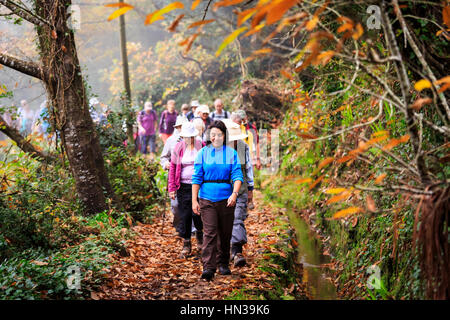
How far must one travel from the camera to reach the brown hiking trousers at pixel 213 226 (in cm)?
604

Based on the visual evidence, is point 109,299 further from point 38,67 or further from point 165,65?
point 165,65

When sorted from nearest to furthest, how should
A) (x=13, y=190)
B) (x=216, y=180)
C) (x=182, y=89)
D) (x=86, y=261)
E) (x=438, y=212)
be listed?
(x=438, y=212)
(x=86, y=261)
(x=216, y=180)
(x=13, y=190)
(x=182, y=89)

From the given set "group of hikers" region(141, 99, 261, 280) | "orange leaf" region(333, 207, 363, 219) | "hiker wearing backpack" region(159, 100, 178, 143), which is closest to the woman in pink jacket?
"group of hikers" region(141, 99, 261, 280)

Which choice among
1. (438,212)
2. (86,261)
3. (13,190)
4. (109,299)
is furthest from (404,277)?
(13,190)

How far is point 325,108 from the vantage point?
966 cm

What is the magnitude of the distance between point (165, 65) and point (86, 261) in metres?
22.9

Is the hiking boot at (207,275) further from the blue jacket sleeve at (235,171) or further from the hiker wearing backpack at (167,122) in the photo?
the hiker wearing backpack at (167,122)

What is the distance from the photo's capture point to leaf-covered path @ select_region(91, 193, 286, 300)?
18.4 feet

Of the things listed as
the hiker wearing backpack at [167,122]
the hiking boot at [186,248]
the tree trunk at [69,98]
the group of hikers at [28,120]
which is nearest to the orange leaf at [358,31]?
the hiking boot at [186,248]

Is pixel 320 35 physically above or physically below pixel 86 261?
above

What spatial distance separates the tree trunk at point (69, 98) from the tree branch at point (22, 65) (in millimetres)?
122

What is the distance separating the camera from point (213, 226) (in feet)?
19.8

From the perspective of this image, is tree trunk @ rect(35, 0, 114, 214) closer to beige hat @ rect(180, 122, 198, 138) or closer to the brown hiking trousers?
beige hat @ rect(180, 122, 198, 138)

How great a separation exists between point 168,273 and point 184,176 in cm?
167
